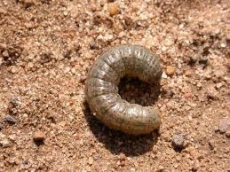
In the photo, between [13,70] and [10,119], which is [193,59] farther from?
[10,119]

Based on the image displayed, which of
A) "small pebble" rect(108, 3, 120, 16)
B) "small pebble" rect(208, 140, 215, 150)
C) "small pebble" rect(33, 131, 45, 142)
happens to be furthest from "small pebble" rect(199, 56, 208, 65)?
"small pebble" rect(33, 131, 45, 142)

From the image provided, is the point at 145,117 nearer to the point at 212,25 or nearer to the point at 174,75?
the point at 174,75

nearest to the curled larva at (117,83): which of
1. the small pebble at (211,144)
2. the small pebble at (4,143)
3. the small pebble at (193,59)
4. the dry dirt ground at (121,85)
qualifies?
the dry dirt ground at (121,85)

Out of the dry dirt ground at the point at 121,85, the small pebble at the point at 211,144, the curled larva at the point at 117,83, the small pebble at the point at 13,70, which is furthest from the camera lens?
the small pebble at the point at 13,70

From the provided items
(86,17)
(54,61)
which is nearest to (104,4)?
(86,17)

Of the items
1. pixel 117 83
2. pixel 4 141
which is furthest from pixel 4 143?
pixel 117 83

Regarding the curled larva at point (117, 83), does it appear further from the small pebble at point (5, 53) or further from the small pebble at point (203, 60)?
the small pebble at point (5, 53)
